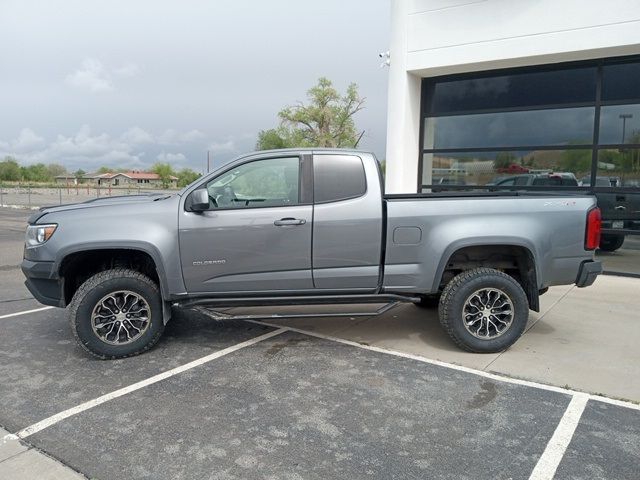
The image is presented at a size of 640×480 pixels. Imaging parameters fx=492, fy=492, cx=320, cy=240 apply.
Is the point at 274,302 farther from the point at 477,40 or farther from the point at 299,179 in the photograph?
the point at 477,40

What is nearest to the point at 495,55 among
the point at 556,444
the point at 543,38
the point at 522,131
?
the point at 543,38

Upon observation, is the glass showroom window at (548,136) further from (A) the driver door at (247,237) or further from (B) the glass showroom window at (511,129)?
(A) the driver door at (247,237)

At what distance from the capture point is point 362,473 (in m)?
2.84

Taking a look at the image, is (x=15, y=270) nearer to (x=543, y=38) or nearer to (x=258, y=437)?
(x=258, y=437)

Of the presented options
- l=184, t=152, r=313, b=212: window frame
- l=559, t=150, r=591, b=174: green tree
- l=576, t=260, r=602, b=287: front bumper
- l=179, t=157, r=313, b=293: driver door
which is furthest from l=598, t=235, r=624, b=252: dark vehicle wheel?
l=179, t=157, r=313, b=293: driver door

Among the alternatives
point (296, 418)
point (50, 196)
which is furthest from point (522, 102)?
point (50, 196)

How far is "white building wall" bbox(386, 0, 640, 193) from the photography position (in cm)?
770

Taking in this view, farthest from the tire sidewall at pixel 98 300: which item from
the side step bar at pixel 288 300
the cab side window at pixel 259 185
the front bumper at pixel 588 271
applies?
the front bumper at pixel 588 271

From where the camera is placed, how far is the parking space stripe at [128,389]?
333 cm

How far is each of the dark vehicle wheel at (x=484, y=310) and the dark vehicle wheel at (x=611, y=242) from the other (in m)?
4.90

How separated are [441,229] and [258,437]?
2501 millimetres

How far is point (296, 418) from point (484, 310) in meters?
2.23

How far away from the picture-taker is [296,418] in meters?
3.48

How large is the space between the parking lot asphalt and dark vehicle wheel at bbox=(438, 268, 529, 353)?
421 millimetres
